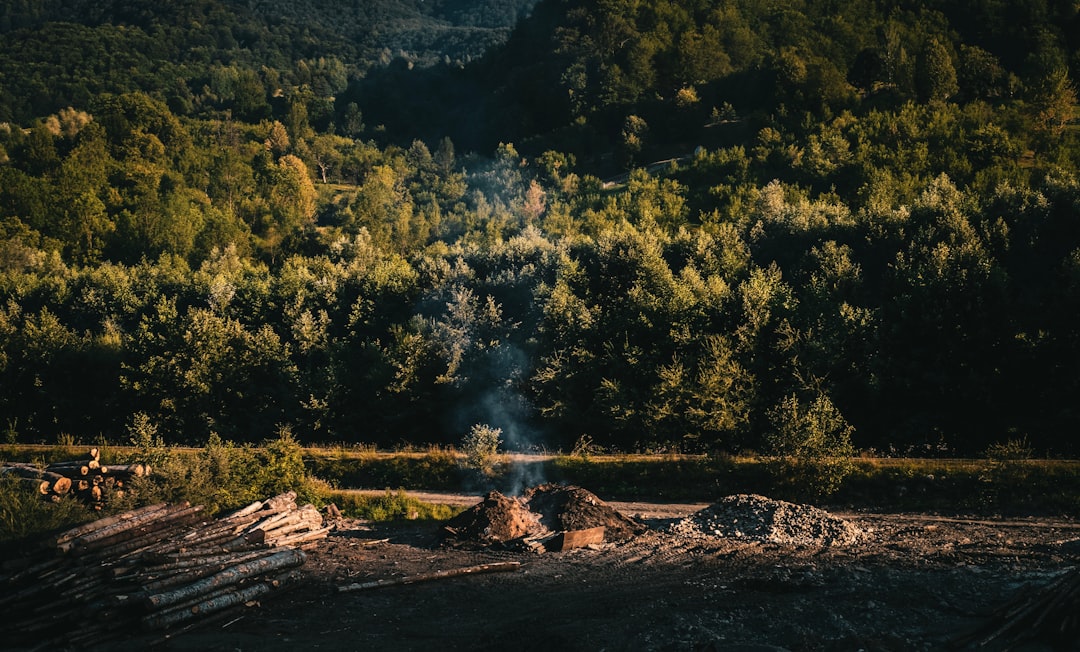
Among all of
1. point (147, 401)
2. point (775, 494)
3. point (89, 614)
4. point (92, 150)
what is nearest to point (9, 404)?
point (147, 401)

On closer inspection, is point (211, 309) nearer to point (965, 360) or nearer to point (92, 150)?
point (965, 360)

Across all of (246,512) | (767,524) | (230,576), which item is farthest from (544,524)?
(230,576)

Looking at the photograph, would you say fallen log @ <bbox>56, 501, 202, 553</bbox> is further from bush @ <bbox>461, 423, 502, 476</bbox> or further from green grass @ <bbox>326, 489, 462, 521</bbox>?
bush @ <bbox>461, 423, 502, 476</bbox>

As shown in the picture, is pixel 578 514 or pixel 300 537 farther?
pixel 578 514

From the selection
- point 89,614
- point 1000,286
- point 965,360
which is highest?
point 1000,286

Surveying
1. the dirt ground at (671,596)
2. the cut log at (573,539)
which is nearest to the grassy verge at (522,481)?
the dirt ground at (671,596)

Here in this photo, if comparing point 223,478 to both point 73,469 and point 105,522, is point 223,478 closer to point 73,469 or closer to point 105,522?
point 73,469

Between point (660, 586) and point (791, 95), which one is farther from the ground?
point (791, 95)

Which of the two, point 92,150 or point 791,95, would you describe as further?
point 92,150
